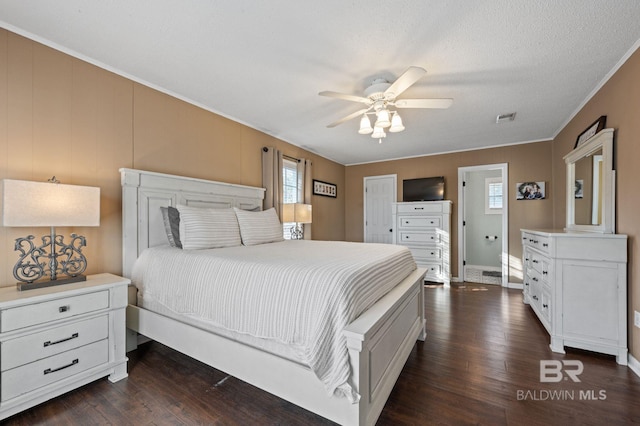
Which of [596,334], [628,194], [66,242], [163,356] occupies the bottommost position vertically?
[163,356]

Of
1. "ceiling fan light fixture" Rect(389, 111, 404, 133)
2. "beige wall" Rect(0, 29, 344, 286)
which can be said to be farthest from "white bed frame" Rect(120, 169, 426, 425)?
"ceiling fan light fixture" Rect(389, 111, 404, 133)

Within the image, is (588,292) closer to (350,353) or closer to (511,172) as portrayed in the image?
(350,353)

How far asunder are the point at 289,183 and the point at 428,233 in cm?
267

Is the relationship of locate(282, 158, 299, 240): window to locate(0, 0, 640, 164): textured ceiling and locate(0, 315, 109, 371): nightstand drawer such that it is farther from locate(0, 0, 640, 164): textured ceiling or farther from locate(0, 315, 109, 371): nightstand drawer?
locate(0, 315, 109, 371): nightstand drawer

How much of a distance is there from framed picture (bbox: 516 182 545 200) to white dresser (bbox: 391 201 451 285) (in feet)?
3.59

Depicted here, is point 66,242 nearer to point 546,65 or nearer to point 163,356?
point 163,356

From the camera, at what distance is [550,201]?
4.38 metres

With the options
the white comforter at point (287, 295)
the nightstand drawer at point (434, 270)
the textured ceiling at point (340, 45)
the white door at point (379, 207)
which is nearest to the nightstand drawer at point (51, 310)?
the white comforter at point (287, 295)

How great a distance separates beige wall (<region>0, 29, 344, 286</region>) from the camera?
192 centimetres

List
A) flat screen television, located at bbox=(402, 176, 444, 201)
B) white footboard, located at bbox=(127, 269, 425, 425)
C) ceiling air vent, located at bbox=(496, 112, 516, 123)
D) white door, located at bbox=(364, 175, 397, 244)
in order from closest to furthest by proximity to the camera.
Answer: white footboard, located at bbox=(127, 269, 425, 425)
ceiling air vent, located at bbox=(496, 112, 516, 123)
flat screen television, located at bbox=(402, 176, 444, 201)
white door, located at bbox=(364, 175, 397, 244)

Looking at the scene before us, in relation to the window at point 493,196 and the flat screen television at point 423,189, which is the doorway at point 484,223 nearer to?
the window at point 493,196

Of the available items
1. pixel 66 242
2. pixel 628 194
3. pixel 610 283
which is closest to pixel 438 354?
pixel 610 283

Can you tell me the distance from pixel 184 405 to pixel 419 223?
4.48 metres

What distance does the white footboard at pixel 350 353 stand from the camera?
4.39 ft
